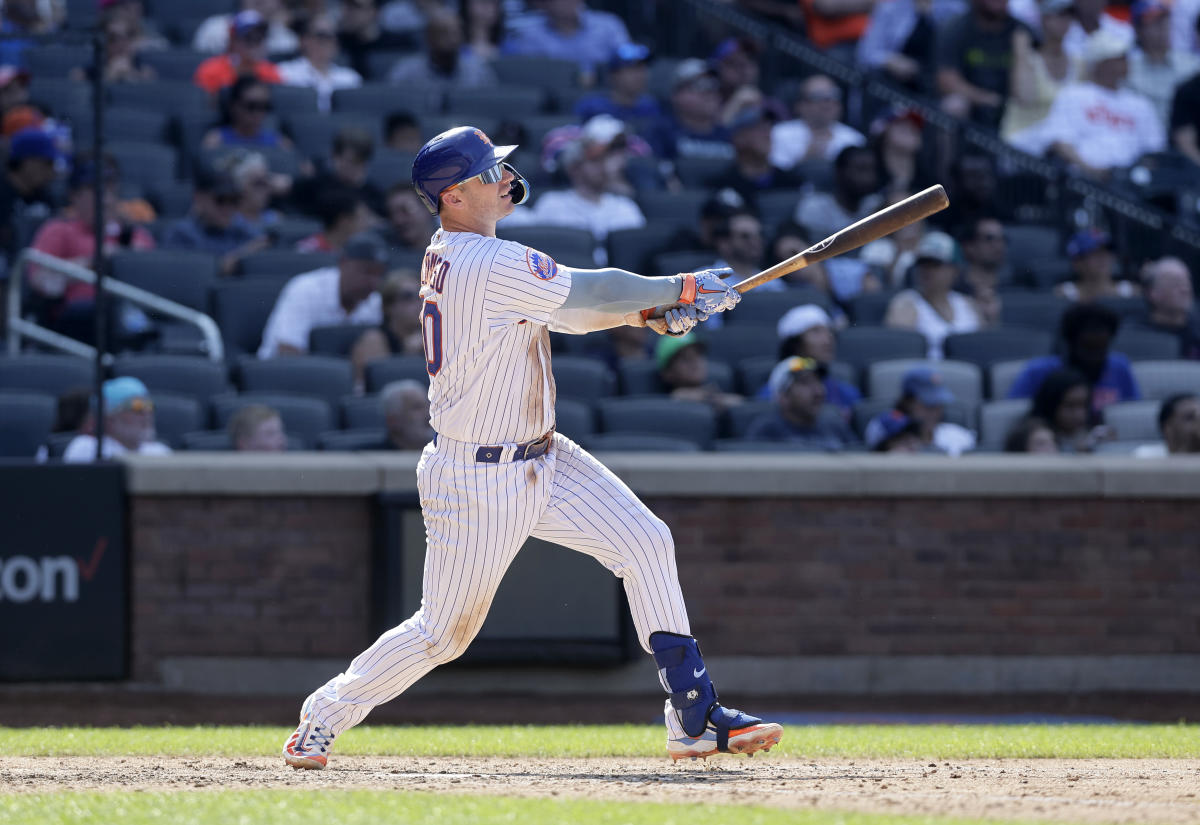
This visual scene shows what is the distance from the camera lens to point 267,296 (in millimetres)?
10000

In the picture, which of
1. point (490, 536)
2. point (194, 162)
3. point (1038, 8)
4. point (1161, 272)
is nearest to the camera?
point (490, 536)

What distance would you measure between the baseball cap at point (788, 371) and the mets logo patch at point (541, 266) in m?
4.30

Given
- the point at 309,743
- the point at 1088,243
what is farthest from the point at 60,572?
the point at 1088,243

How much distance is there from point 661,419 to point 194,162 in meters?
4.13

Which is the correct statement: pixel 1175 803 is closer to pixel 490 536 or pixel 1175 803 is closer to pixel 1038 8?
pixel 490 536

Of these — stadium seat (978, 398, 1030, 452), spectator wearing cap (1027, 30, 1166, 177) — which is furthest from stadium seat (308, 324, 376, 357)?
spectator wearing cap (1027, 30, 1166, 177)

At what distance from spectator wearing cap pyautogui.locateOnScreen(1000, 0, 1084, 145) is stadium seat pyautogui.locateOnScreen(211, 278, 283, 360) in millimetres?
6143

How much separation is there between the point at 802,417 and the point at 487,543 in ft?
14.8

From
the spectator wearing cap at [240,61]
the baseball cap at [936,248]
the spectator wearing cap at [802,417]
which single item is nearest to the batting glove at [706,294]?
the spectator wearing cap at [802,417]

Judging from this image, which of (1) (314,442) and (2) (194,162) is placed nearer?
(1) (314,442)

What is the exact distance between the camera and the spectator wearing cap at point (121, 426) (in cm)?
862

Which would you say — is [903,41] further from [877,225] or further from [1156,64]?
[877,225]

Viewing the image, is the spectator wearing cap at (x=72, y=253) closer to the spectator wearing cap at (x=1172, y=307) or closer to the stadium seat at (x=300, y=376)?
the stadium seat at (x=300, y=376)

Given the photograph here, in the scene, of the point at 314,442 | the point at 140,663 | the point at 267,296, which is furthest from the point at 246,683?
the point at 267,296
